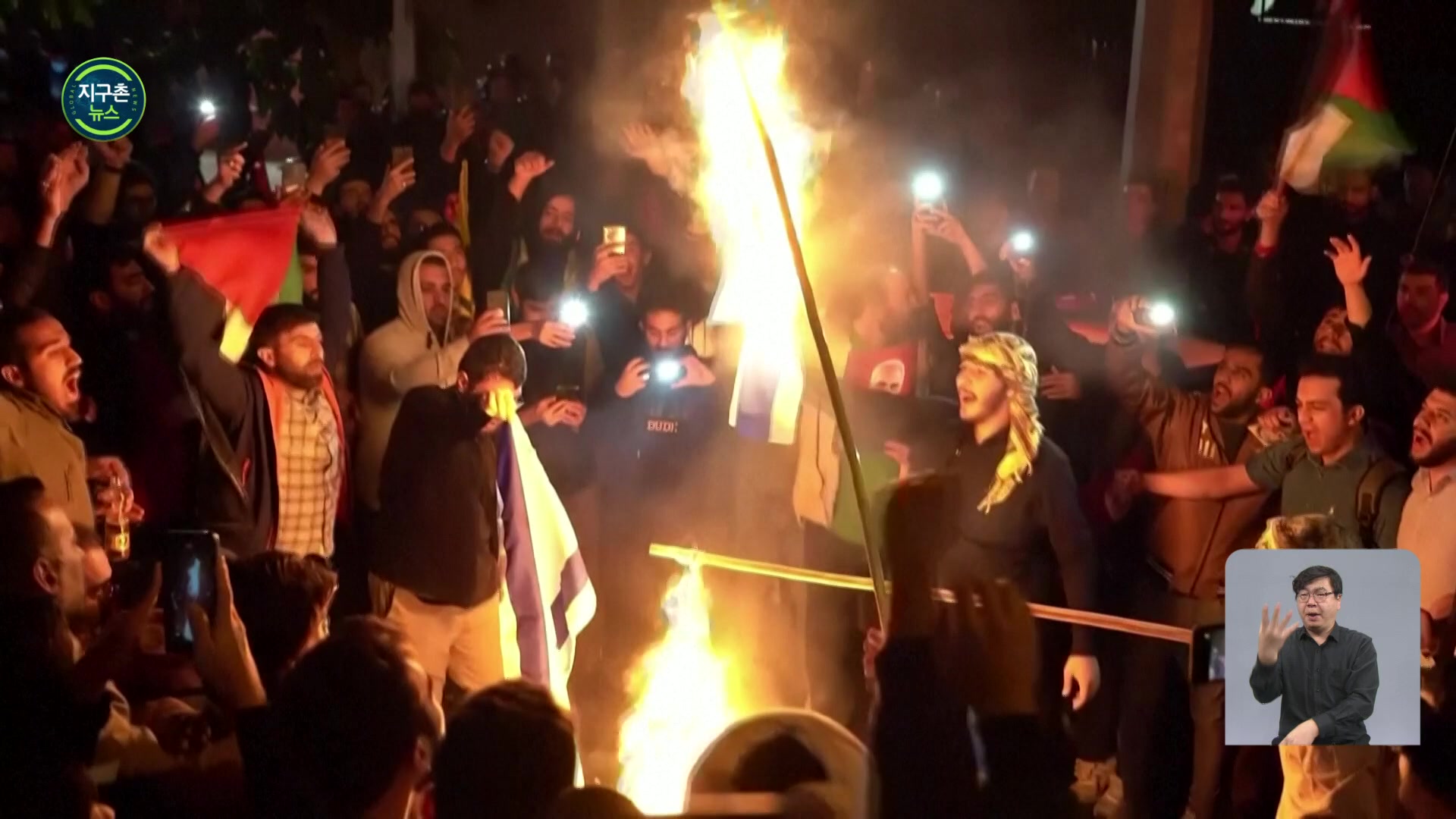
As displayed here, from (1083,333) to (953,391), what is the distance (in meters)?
0.44

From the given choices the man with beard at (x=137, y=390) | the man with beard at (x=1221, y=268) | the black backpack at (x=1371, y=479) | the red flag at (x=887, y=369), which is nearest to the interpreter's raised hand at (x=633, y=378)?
the red flag at (x=887, y=369)

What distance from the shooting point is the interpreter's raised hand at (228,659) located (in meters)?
2.68

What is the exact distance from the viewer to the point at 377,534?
359cm

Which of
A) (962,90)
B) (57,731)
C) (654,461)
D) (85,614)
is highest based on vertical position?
(962,90)

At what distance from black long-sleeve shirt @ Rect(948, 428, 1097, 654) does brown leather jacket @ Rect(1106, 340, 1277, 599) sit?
26cm

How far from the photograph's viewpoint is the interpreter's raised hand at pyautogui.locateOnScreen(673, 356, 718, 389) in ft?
12.3

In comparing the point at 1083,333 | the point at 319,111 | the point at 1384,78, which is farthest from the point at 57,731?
the point at 1384,78

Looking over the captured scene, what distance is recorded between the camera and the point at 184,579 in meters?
3.41

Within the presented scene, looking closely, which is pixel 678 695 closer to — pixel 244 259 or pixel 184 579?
pixel 184 579

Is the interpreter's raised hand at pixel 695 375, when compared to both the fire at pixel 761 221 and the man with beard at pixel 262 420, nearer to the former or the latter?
the fire at pixel 761 221

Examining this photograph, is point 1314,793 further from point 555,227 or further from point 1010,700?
point 555,227

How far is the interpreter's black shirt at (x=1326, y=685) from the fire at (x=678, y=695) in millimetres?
1518

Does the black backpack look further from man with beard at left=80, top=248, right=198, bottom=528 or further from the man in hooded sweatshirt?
man with beard at left=80, top=248, right=198, bottom=528

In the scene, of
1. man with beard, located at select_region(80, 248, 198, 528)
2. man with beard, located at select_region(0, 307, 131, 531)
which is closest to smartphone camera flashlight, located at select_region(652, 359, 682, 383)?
man with beard, located at select_region(80, 248, 198, 528)
